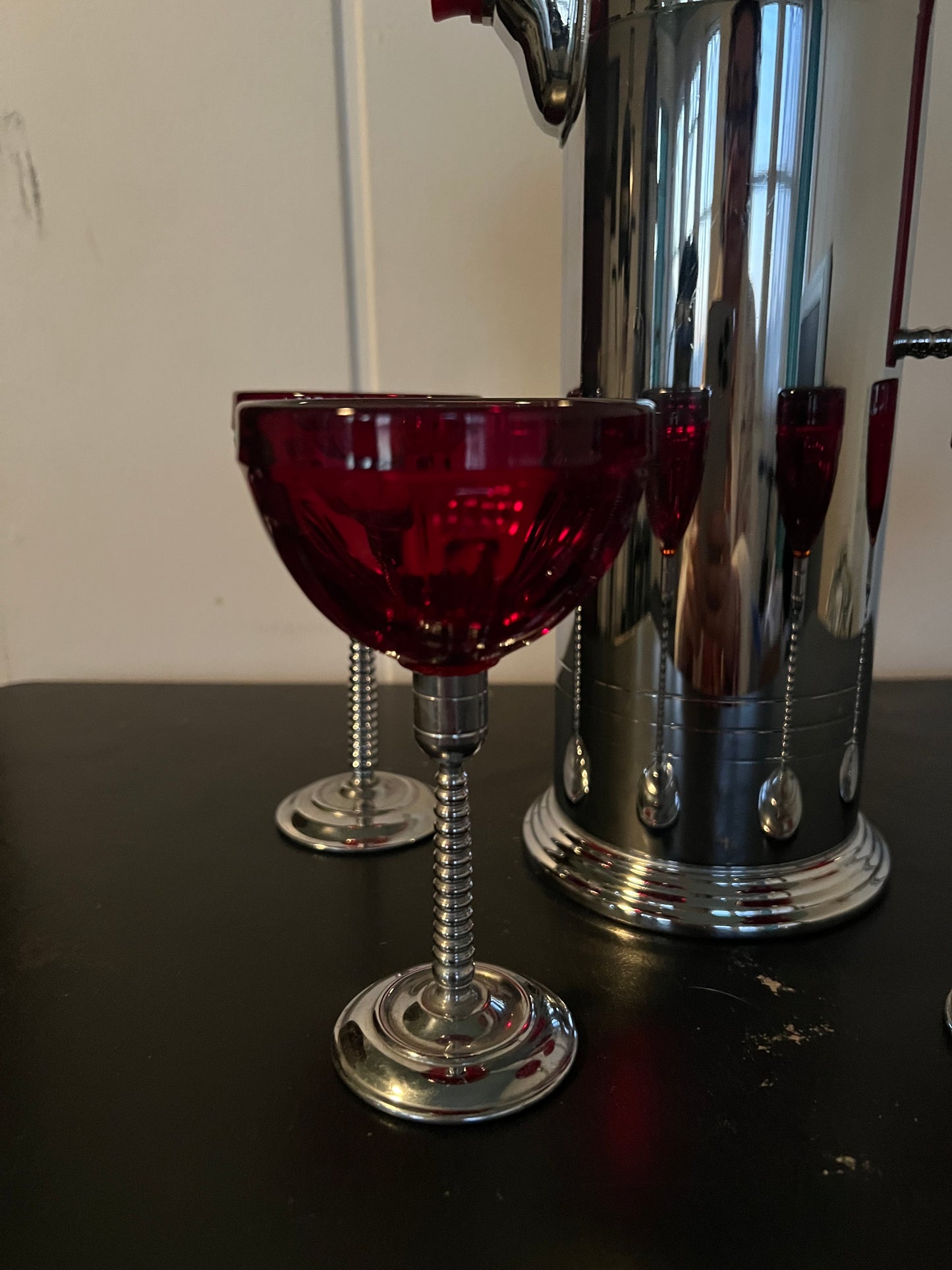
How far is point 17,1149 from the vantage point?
313mm

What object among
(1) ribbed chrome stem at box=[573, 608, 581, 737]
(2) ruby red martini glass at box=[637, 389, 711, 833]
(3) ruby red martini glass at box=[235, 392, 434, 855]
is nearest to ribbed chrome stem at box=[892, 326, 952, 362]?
(2) ruby red martini glass at box=[637, 389, 711, 833]

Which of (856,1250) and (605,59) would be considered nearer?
(856,1250)

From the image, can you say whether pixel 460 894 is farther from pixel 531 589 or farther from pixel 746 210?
pixel 746 210

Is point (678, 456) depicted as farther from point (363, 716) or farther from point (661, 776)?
point (363, 716)

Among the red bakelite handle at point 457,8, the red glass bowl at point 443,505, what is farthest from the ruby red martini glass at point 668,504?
the red bakelite handle at point 457,8

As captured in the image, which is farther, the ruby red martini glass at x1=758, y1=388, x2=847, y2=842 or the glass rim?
the ruby red martini glass at x1=758, y1=388, x2=847, y2=842

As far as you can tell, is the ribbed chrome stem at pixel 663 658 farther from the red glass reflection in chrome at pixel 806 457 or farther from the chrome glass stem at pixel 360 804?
the chrome glass stem at pixel 360 804

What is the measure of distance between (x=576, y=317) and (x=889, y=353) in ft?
0.51

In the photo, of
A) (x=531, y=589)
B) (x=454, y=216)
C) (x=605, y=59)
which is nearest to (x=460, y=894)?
(x=531, y=589)

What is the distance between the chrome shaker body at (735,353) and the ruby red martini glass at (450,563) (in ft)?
0.39

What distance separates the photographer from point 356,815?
1.88 ft

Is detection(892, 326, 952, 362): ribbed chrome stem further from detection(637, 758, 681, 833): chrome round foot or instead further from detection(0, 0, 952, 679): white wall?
detection(0, 0, 952, 679): white wall

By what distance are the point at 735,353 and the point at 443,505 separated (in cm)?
20

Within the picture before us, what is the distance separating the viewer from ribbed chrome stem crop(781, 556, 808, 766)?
44cm
